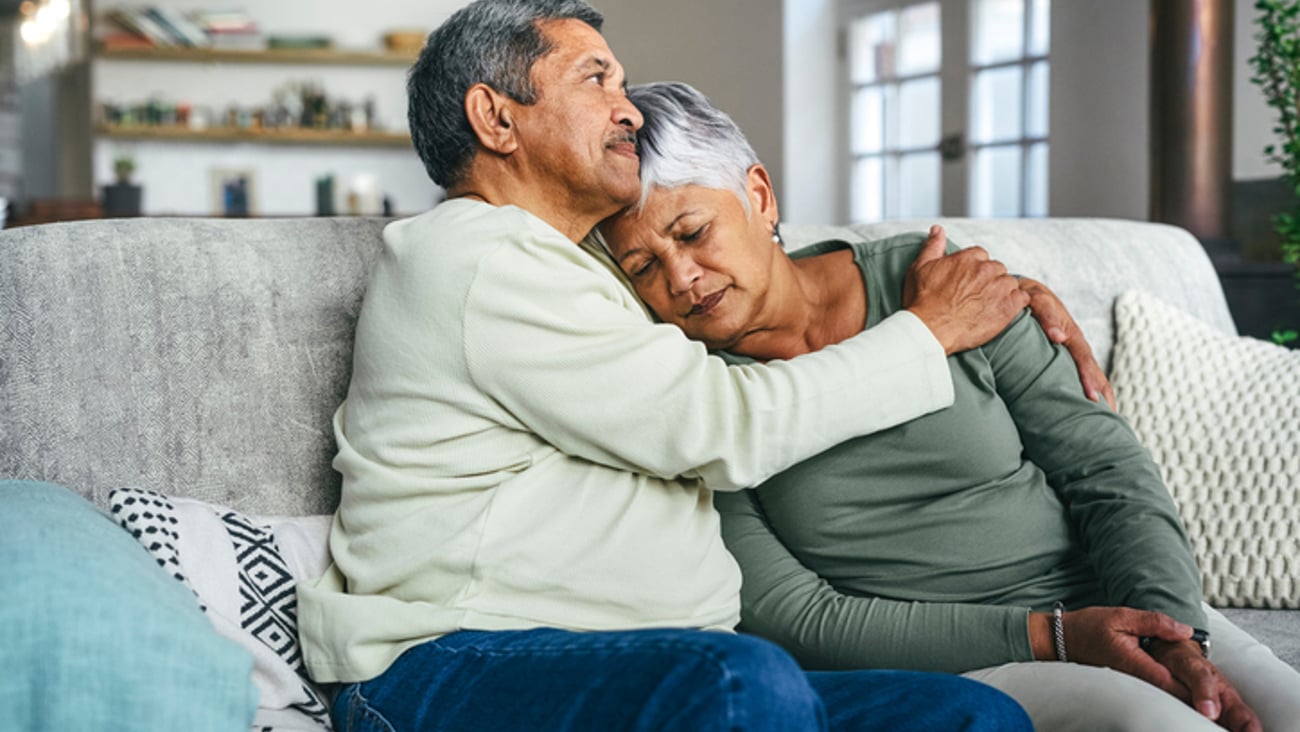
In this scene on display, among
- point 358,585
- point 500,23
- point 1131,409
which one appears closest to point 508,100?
point 500,23

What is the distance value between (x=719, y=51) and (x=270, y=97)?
231 centimetres

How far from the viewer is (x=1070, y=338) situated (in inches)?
60.9

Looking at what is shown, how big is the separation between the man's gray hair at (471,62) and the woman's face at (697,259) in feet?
0.65

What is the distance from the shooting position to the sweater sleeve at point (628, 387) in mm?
1196

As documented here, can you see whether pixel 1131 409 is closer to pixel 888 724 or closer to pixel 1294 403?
pixel 1294 403

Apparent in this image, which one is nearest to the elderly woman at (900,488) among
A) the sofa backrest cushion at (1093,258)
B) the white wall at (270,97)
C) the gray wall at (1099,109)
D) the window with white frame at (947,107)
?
the sofa backrest cushion at (1093,258)

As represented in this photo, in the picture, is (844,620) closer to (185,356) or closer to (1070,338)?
(1070,338)

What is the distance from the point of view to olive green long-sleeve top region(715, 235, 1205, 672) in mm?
1396

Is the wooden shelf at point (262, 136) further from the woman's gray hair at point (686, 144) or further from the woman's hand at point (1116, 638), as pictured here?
the woman's hand at point (1116, 638)

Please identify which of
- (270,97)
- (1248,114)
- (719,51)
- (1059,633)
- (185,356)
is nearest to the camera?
(1059,633)

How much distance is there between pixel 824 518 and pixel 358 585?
538mm

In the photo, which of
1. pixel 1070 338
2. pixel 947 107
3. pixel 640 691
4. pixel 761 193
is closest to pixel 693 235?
pixel 761 193

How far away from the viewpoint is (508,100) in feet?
4.43

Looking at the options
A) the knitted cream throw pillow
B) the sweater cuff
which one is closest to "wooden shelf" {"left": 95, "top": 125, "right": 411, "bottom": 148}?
the knitted cream throw pillow
